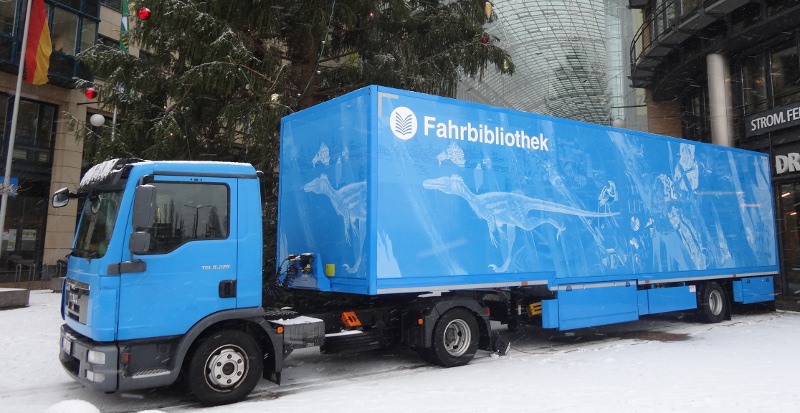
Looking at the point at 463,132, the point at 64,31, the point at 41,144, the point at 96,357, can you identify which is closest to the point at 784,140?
the point at 463,132

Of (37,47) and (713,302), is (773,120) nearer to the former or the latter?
(713,302)

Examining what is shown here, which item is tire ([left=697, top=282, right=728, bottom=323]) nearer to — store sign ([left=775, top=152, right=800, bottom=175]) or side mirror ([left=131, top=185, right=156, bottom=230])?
store sign ([left=775, top=152, right=800, bottom=175])

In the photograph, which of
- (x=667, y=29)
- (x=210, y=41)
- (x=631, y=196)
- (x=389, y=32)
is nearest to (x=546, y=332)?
(x=631, y=196)

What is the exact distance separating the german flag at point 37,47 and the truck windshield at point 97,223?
1485 centimetres

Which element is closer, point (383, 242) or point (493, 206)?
point (383, 242)

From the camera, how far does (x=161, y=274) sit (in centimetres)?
553

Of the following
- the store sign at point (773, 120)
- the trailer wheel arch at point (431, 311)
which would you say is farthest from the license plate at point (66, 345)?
the store sign at point (773, 120)

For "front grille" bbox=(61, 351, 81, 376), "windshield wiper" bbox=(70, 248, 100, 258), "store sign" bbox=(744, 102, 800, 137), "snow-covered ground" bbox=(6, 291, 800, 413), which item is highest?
"store sign" bbox=(744, 102, 800, 137)

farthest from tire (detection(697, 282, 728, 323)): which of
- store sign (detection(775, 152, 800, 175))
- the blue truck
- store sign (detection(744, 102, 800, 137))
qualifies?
store sign (detection(744, 102, 800, 137))

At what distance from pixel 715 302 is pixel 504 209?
7.05 metres

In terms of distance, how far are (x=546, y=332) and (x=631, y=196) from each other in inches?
131

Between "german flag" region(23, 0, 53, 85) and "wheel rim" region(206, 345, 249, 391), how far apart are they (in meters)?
16.5

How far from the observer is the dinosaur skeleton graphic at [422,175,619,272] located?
24.5ft

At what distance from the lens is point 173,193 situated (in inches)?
224
